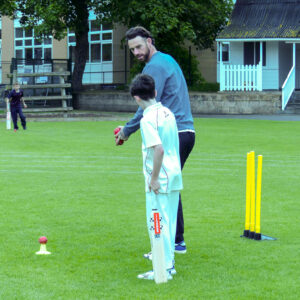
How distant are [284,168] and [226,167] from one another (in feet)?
3.57

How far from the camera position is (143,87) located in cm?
596

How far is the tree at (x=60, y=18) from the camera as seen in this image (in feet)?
119

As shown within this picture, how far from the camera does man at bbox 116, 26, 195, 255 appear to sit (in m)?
6.63

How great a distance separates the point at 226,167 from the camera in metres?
14.8

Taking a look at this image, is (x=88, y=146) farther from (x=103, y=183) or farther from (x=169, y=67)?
(x=169, y=67)

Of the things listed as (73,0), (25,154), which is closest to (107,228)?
(25,154)

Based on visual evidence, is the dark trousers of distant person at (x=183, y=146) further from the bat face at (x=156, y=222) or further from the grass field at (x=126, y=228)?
the bat face at (x=156, y=222)

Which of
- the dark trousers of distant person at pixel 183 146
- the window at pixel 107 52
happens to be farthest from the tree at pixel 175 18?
the dark trousers of distant person at pixel 183 146

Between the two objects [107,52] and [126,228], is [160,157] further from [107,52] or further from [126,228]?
[107,52]

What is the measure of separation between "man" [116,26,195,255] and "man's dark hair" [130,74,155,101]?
62 cm

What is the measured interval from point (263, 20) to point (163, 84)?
34.8 metres

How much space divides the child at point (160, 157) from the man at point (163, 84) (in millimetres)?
569

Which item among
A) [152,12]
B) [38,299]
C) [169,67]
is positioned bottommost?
[38,299]

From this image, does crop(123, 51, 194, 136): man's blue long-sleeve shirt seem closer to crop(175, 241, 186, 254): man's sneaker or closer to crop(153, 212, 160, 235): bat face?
crop(153, 212, 160, 235): bat face
